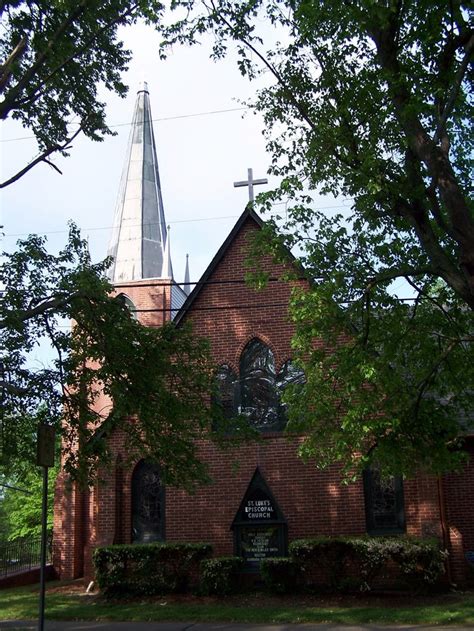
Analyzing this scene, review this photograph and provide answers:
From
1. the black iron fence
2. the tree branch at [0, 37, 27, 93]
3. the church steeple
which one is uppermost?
the church steeple

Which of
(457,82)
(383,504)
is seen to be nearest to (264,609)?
(383,504)

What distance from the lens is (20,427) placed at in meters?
11.8

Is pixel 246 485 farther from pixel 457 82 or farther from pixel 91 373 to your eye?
pixel 457 82

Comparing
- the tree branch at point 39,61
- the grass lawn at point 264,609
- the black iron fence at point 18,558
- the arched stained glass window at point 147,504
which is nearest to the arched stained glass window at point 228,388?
the arched stained glass window at point 147,504

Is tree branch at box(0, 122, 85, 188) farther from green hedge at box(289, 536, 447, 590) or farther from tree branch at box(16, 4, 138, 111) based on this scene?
green hedge at box(289, 536, 447, 590)

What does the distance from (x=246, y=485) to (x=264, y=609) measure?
3.65 metres

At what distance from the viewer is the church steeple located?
3125 cm

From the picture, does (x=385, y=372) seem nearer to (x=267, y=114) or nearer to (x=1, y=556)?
(x=267, y=114)

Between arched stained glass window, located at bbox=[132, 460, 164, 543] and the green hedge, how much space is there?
3.90m

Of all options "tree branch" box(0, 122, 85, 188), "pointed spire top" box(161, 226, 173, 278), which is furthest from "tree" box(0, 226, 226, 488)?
"pointed spire top" box(161, 226, 173, 278)

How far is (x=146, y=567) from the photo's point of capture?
50.0ft

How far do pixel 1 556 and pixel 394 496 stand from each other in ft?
37.8

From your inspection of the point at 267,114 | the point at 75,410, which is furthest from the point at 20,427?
the point at 267,114

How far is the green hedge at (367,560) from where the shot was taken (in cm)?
Result: 1405
